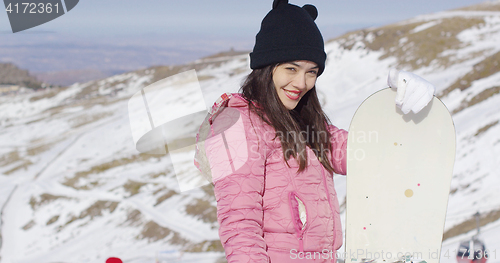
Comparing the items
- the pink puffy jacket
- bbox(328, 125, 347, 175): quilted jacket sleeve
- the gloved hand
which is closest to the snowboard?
bbox(328, 125, 347, 175): quilted jacket sleeve

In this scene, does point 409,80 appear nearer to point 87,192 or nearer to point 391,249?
point 391,249

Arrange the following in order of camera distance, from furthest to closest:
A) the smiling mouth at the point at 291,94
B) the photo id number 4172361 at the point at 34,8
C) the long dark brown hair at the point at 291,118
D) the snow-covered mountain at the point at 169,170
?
the snow-covered mountain at the point at 169,170
the photo id number 4172361 at the point at 34,8
the smiling mouth at the point at 291,94
the long dark brown hair at the point at 291,118

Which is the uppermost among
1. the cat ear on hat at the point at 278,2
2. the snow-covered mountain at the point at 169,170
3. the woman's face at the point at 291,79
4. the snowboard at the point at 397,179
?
the cat ear on hat at the point at 278,2

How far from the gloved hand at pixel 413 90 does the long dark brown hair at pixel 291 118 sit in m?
0.55

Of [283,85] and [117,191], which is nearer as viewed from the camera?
[283,85]

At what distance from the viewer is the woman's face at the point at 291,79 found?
2055 millimetres

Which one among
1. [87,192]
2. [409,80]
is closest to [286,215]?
[409,80]

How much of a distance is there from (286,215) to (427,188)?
57.3 inches

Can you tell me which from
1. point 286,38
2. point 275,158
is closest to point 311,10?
point 286,38

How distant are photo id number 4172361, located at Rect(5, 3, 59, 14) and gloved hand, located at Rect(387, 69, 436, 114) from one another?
3.75 meters

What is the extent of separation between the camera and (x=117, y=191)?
63.2 ft

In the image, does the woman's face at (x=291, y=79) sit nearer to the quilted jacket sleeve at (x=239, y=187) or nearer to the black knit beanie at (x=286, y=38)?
Answer: the black knit beanie at (x=286, y=38)

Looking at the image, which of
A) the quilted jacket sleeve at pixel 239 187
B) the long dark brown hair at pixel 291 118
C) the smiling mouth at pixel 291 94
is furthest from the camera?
the smiling mouth at pixel 291 94

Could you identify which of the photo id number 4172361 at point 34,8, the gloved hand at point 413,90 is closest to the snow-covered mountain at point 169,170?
the gloved hand at point 413,90
